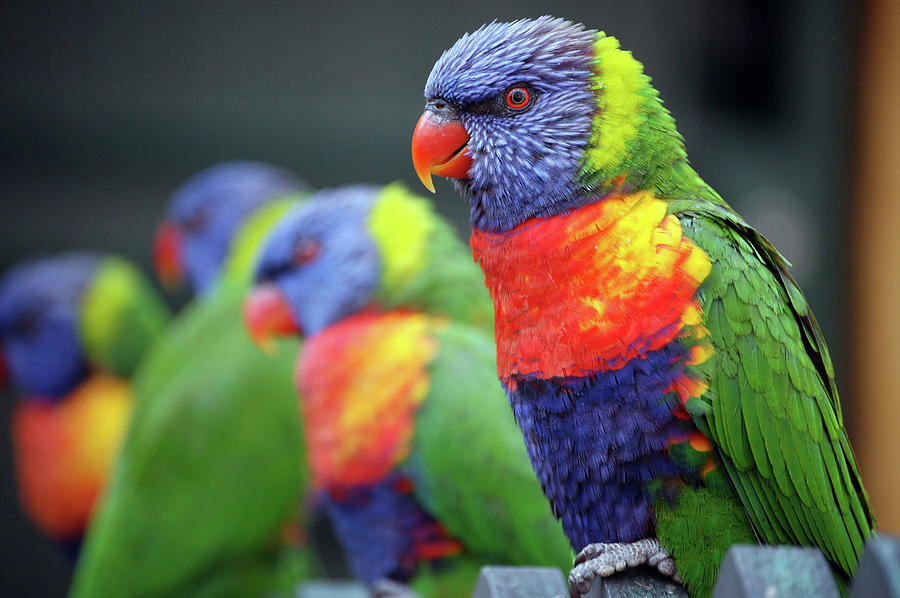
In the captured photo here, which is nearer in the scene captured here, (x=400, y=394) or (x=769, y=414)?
(x=769, y=414)

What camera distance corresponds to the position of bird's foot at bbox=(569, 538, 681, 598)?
99 centimetres

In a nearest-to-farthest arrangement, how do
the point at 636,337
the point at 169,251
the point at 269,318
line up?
the point at 636,337, the point at 269,318, the point at 169,251

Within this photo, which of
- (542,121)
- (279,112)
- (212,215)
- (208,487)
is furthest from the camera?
(279,112)

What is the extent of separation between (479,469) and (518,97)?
720mm

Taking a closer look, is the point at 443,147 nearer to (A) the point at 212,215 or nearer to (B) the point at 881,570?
(B) the point at 881,570

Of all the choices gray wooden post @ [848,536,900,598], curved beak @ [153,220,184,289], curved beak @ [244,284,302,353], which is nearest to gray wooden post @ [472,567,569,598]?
gray wooden post @ [848,536,900,598]

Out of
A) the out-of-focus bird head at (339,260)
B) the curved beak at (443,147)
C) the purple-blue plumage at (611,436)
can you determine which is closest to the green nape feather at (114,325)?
the out-of-focus bird head at (339,260)

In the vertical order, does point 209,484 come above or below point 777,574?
below

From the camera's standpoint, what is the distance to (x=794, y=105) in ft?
13.4

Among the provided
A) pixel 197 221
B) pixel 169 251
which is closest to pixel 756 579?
pixel 197 221

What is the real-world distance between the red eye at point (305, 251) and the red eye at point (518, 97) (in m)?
1.01

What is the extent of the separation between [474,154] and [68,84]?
3.67m

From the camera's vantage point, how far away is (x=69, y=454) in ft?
9.27

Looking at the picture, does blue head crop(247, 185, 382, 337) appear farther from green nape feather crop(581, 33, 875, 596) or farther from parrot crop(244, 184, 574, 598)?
green nape feather crop(581, 33, 875, 596)
